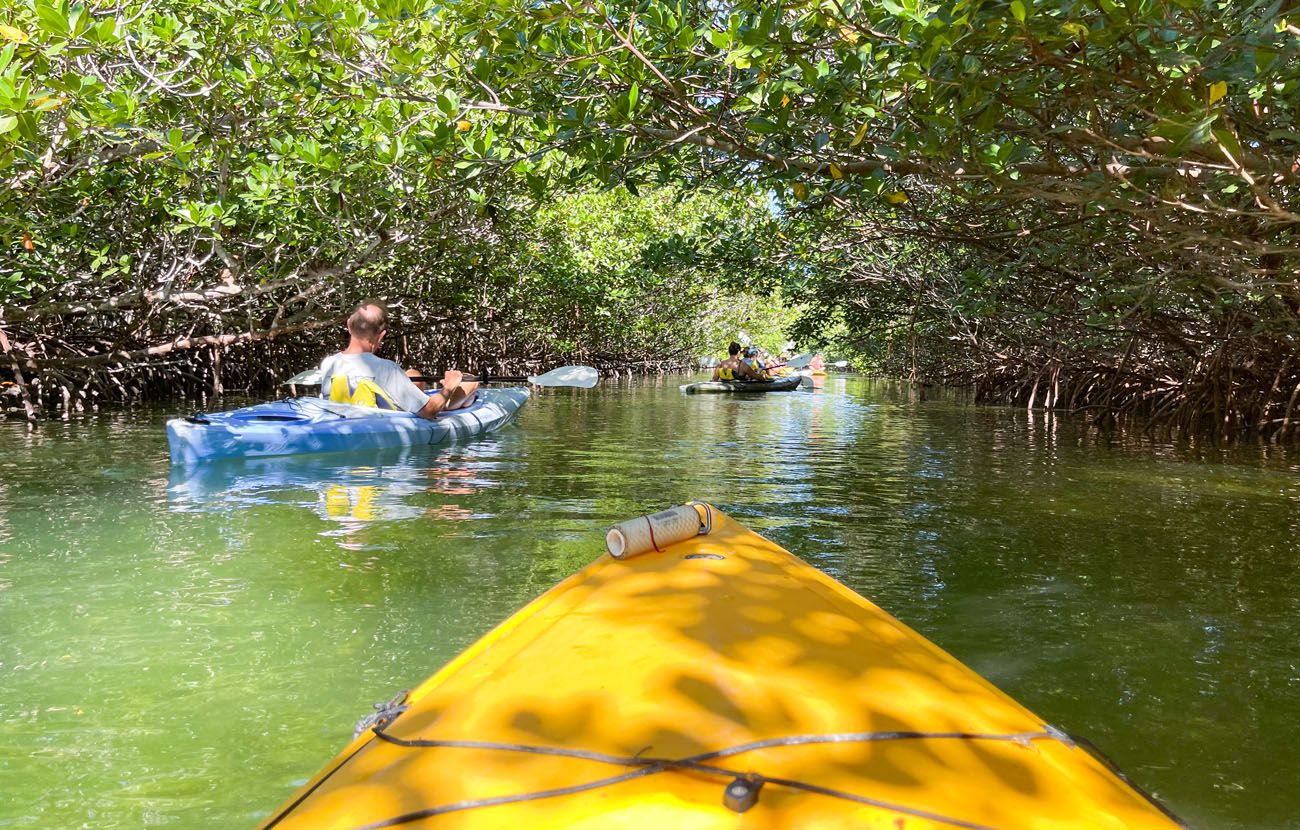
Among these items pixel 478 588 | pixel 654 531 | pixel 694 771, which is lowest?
pixel 478 588

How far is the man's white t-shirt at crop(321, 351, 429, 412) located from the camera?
8.09 meters

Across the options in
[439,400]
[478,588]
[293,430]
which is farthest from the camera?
[439,400]

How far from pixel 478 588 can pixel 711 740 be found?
2.70 meters

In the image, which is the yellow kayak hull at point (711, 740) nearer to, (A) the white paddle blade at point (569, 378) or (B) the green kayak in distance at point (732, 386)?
(A) the white paddle blade at point (569, 378)

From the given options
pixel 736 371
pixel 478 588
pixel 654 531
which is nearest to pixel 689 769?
pixel 654 531

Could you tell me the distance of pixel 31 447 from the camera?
809cm

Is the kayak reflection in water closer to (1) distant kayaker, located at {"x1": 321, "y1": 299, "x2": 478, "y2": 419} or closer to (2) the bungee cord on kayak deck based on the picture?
(1) distant kayaker, located at {"x1": 321, "y1": 299, "x2": 478, "y2": 419}

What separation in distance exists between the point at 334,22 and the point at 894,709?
5450mm

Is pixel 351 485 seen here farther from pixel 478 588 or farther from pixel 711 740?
pixel 711 740

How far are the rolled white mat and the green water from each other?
3.06 ft

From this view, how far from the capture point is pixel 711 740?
4.56 feet

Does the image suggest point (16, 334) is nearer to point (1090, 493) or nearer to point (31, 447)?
point (31, 447)

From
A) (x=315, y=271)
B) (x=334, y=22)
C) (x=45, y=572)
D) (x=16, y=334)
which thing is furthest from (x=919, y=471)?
(x=16, y=334)

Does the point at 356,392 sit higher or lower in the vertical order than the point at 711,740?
higher
